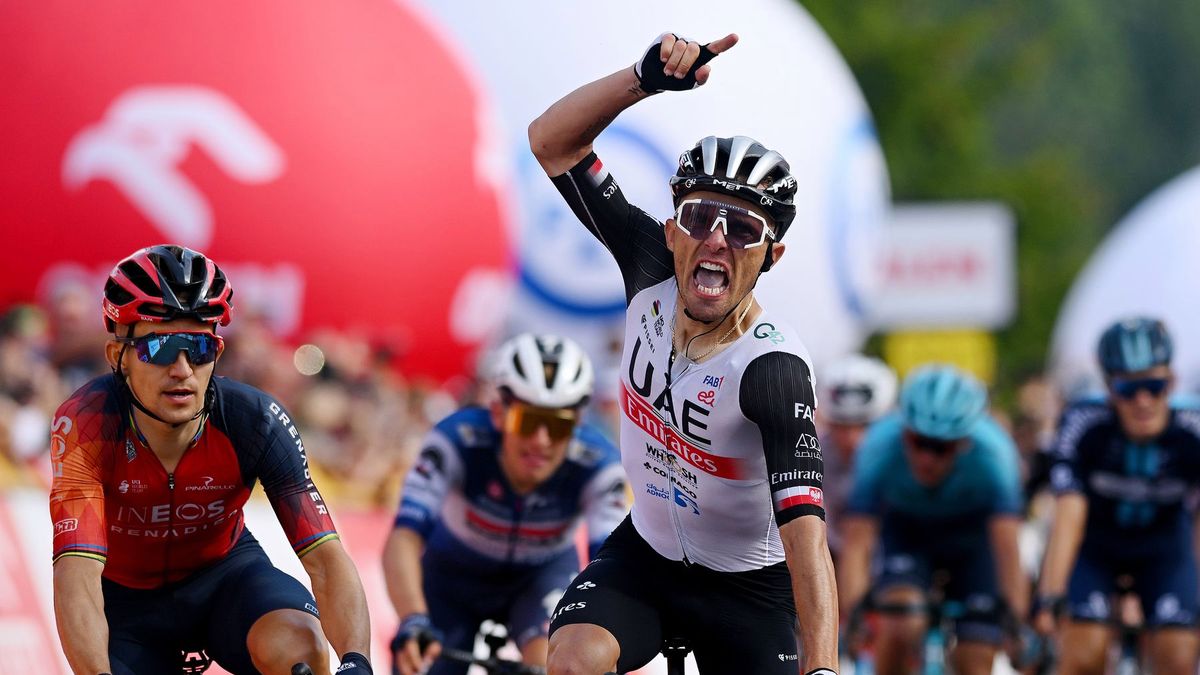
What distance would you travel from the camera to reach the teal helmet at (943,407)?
9.62 m

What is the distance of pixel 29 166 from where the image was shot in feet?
43.0

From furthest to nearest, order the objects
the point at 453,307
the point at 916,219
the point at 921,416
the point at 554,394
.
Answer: the point at 916,219
the point at 453,307
the point at 921,416
the point at 554,394

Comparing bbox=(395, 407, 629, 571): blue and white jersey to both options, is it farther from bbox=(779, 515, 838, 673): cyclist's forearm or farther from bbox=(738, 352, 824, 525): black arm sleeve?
bbox=(779, 515, 838, 673): cyclist's forearm

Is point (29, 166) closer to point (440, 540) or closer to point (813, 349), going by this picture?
point (440, 540)

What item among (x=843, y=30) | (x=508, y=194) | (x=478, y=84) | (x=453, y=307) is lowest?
(x=453, y=307)

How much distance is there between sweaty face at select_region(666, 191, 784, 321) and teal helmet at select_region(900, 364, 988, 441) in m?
4.40

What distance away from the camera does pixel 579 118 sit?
18.6 ft

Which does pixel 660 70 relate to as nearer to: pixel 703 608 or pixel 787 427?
pixel 787 427

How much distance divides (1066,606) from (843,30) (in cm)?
3883

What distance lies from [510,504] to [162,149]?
6388 millimetres

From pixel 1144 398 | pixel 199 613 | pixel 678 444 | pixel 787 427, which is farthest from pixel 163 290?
pixel 1144 398

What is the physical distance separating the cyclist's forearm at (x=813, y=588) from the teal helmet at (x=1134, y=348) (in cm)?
449

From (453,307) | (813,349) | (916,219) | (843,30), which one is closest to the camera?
(453,307)

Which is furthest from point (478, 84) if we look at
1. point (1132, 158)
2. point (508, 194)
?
point (1132, 158)
